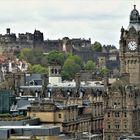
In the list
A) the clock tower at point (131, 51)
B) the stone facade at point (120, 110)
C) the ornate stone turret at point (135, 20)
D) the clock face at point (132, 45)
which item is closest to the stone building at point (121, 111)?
the stone facade at point (120, 110)

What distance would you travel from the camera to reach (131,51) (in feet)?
497

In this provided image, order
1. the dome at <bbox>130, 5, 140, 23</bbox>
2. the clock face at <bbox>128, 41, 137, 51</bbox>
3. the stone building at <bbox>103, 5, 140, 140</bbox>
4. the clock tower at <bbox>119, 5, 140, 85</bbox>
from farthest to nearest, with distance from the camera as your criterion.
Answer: the dome at <bbox>130, 5, 140, 23</bbox> < the clock face at <bbox>128, 41, 137, 51</bbox> < the clock tower at <bbox>119, 5, 140, 85</bbox> < the stone building at <bbox>103, 5, 140, 140</bbox>

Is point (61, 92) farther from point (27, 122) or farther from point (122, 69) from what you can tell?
point (27, 122)

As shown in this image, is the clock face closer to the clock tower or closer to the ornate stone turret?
the clock tower

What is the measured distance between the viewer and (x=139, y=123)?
129000 millimetres

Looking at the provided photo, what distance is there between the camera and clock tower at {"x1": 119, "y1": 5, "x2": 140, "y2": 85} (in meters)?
151

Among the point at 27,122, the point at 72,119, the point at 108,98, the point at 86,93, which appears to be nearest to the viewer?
the point at 27,122

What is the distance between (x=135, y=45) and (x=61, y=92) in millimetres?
14301

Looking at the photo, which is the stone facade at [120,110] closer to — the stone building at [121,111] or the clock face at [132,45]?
the stone building at [121,111]

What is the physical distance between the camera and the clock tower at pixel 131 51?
151m

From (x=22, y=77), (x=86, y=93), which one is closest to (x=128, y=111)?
(x=86, y=93)

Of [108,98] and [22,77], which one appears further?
[22,77]

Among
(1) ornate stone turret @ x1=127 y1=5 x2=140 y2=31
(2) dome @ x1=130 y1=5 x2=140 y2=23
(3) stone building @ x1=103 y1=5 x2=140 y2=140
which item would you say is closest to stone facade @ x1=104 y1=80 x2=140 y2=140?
(3) stone building @ x1=103 y1=5 x2=140 y2=140

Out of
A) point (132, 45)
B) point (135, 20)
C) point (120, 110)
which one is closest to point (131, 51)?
point (132, 45)
